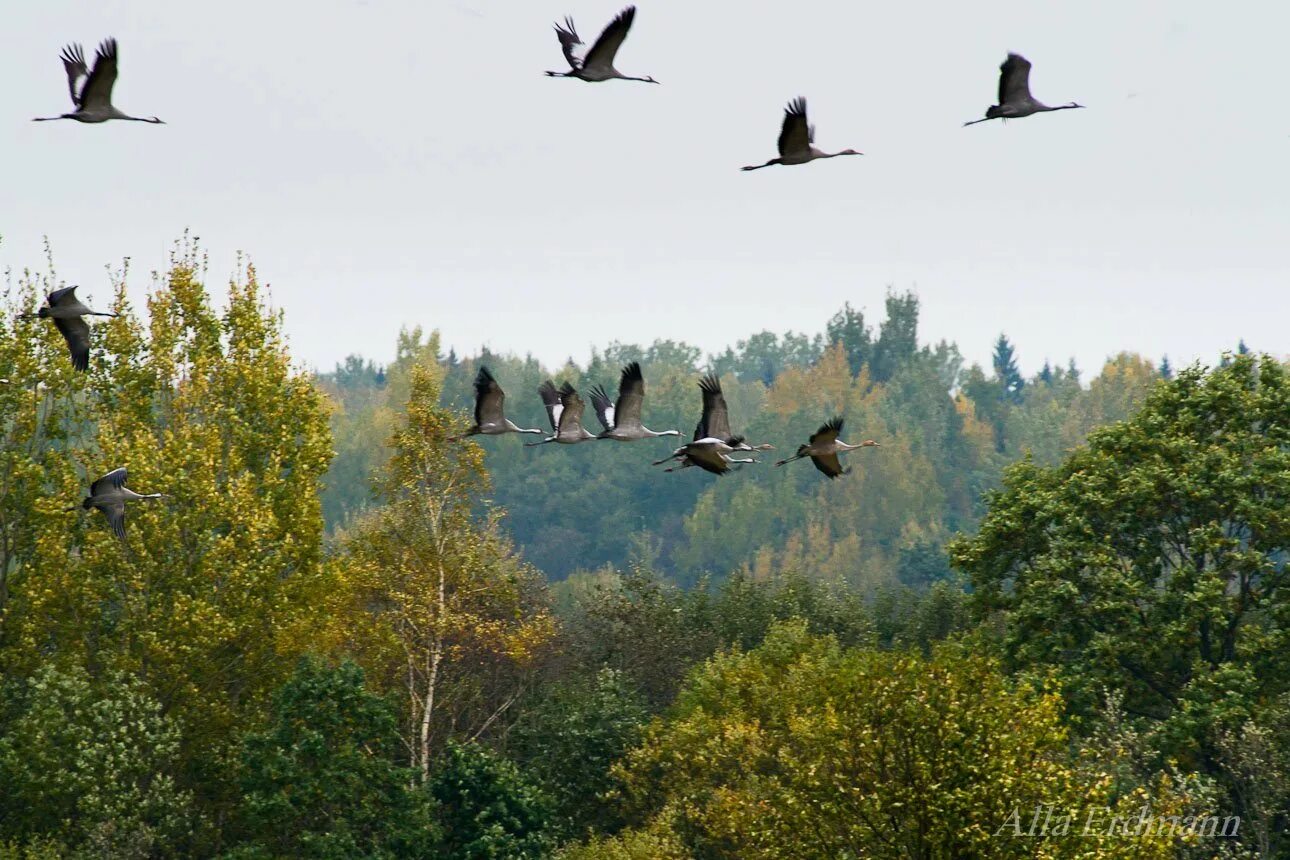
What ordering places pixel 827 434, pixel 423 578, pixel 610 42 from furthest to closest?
pixel 423 578 < pixel 827 434 < pixel 610 42

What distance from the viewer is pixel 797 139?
87.5ft

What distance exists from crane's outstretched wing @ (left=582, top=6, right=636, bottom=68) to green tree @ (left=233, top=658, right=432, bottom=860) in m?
23.5

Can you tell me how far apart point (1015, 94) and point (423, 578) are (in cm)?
2687

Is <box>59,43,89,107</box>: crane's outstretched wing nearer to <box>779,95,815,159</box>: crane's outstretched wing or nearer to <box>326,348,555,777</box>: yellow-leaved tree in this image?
<box>779,95,815,159</box>: crane's outstretched wing

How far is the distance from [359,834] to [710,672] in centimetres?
1175

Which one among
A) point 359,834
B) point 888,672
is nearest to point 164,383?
point 359,834

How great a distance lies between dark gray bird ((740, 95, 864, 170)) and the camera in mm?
26438

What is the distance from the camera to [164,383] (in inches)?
2200

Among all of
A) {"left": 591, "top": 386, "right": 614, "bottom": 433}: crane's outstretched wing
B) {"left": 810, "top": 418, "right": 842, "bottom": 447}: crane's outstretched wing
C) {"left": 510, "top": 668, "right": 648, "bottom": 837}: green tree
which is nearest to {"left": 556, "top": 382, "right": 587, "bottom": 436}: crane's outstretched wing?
{"left": 591, "top": 386, "right": 614, "bottom": 433}: crane's outstretched wing

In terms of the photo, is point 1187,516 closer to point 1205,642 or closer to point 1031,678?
point 1205,642

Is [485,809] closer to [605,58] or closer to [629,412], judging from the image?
[629,412]

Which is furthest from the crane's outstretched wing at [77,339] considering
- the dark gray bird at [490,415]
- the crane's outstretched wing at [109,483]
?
the dark gray bird at [490,415]

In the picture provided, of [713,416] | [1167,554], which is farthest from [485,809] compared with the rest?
[713,416]

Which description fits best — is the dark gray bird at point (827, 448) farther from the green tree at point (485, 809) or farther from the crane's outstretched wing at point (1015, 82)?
the green tree at point (485, 809)
